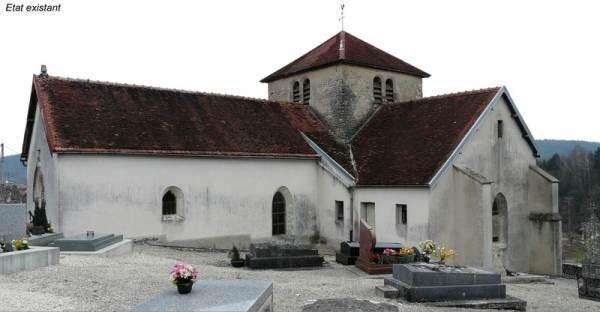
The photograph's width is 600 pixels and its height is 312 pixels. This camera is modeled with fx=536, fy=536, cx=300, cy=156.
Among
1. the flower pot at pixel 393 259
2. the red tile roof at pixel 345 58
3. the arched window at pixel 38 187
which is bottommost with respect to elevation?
the flower pot at pixel 393 259

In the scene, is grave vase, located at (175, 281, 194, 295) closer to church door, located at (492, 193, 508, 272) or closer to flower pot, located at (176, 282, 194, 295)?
flower pot, located at (176, 282, 194, 295)

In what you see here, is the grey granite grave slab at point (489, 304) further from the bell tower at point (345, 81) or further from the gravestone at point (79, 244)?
the bell tower at point (345, 81)

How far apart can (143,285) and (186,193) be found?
37.4ft

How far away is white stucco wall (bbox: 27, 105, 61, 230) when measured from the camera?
70.3ft

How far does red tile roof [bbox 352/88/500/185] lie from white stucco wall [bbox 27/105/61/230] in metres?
13.7

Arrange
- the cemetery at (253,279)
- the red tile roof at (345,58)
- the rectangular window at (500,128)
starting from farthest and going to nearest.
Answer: the red tile roof at (345,58)
the rectangular window at (500,128)
the cemetery at (253,279)

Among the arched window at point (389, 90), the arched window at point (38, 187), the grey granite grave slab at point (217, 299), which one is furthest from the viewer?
the arched window at point (389, 90)

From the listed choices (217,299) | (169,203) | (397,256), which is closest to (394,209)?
(397,256)

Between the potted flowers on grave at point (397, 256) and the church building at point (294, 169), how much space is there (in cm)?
383

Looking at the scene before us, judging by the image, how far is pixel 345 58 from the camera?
3106 cm

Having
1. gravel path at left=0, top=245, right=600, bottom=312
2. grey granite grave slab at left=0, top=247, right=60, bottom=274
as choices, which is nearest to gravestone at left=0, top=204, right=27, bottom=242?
gravel path at left=0, top=245, right=600, bottom=312

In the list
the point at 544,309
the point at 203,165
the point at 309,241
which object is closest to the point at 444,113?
the point at 309,241

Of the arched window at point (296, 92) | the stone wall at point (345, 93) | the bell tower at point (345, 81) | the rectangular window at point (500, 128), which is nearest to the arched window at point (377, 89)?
the bell tower at point (345, 81)

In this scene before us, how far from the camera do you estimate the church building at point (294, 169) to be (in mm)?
22375
